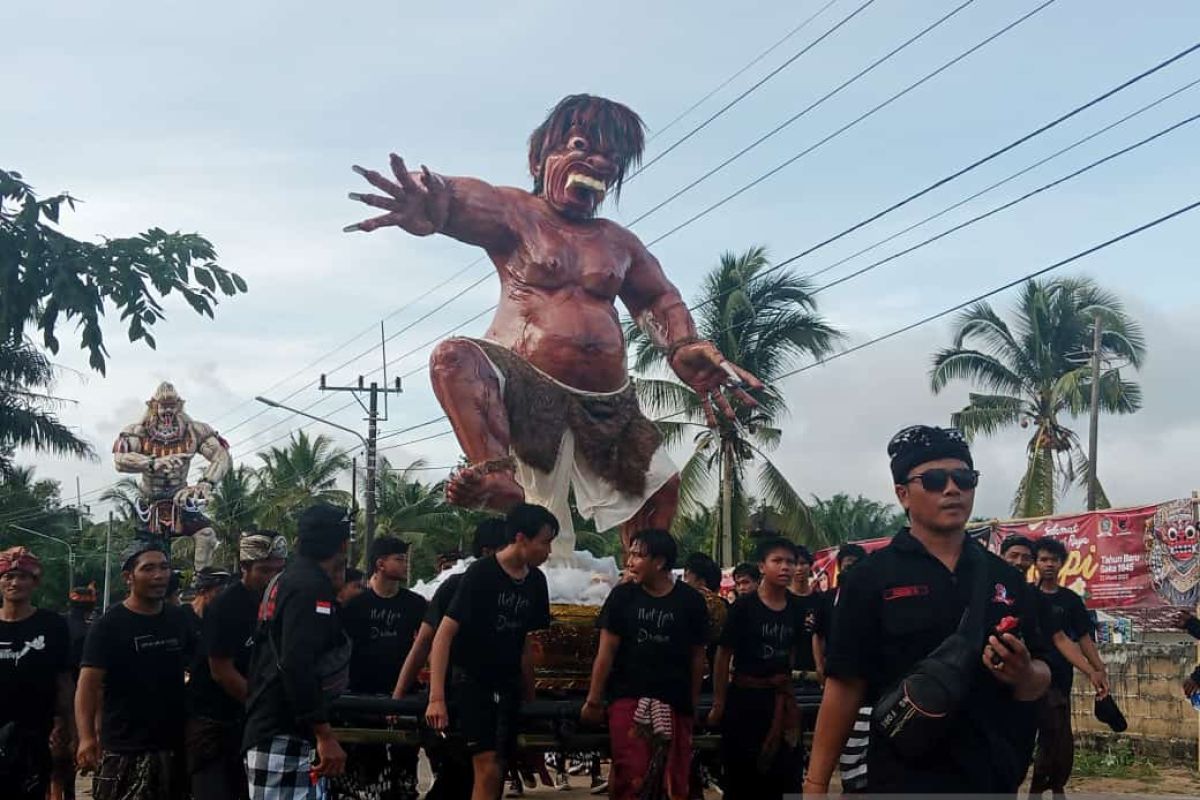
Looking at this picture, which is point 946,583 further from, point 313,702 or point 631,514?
point 631,514

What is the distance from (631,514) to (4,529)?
1741 inches

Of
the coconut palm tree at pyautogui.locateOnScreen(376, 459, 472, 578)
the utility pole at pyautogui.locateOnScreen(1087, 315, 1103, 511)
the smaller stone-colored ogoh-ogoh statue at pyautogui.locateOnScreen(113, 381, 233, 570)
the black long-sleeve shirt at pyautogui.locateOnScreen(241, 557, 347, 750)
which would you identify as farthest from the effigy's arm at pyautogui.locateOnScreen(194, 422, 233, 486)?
the black long-sleeve shirt at pyautogui.locateOnScreen(241, 557, 347, 750)

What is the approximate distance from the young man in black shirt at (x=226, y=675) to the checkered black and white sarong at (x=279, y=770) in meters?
0.56

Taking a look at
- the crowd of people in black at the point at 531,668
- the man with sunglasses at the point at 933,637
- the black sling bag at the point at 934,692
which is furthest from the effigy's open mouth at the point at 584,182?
the black sling bag at the point at 934,692

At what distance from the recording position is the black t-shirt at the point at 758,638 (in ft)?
21.9

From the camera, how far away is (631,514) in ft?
27.9

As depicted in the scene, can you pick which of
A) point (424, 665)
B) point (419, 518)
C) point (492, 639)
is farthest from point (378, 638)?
point (419, 518)

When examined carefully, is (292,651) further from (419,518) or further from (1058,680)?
(419,518)

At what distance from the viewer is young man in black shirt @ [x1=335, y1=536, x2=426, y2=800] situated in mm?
7074

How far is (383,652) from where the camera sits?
7.16m

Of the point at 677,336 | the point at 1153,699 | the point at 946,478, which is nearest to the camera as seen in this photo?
the point at 946,478

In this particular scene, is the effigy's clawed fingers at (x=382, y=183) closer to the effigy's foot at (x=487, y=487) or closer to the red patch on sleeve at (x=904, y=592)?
the effigy's foot at (x=487, y=487)

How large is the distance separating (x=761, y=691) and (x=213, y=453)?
21.8m

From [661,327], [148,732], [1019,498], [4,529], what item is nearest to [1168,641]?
[661,327]
